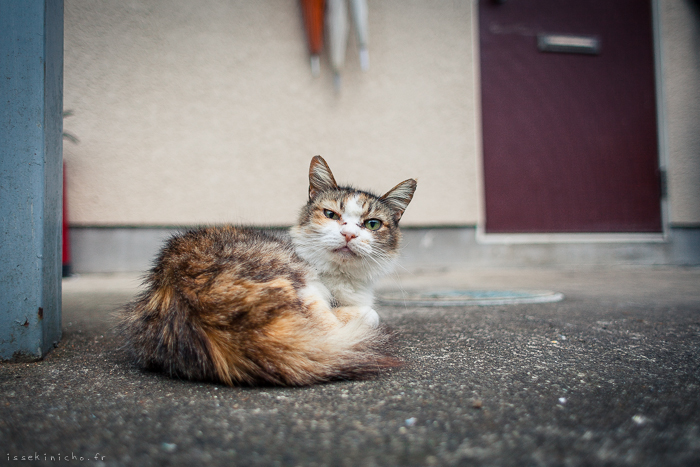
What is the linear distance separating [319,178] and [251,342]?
1.00 meters

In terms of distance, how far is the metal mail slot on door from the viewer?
4.06 meters

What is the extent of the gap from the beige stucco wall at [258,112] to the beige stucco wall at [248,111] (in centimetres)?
1

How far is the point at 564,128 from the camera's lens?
13.6 ft

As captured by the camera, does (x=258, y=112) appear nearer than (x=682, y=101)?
Yes

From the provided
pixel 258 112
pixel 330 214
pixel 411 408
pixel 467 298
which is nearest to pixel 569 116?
pixel 467 298

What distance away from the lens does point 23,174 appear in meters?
1.20

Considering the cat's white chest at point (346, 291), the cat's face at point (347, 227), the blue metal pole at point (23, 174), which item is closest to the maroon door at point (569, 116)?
the cat's face at point (347, 227)

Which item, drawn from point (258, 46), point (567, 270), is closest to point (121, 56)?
point (258, 46)

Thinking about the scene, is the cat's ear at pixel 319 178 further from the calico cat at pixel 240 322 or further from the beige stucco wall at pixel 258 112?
the beige stucco wall at pixel 258 112

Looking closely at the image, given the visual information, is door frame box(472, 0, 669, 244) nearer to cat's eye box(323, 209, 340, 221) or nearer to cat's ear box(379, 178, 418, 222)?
cat's ear box(379, 178, 418, 222)

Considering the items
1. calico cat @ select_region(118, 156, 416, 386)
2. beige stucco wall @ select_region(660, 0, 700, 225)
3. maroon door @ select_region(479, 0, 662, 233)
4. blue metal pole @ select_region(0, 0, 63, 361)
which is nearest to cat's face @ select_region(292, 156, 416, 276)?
calico cat @ select_region(118, 156, 416, 386)

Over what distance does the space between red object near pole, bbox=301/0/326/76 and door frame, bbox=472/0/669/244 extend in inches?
A: 62.6

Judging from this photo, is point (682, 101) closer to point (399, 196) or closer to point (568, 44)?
point (568, 44)

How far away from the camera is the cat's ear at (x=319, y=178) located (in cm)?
174
